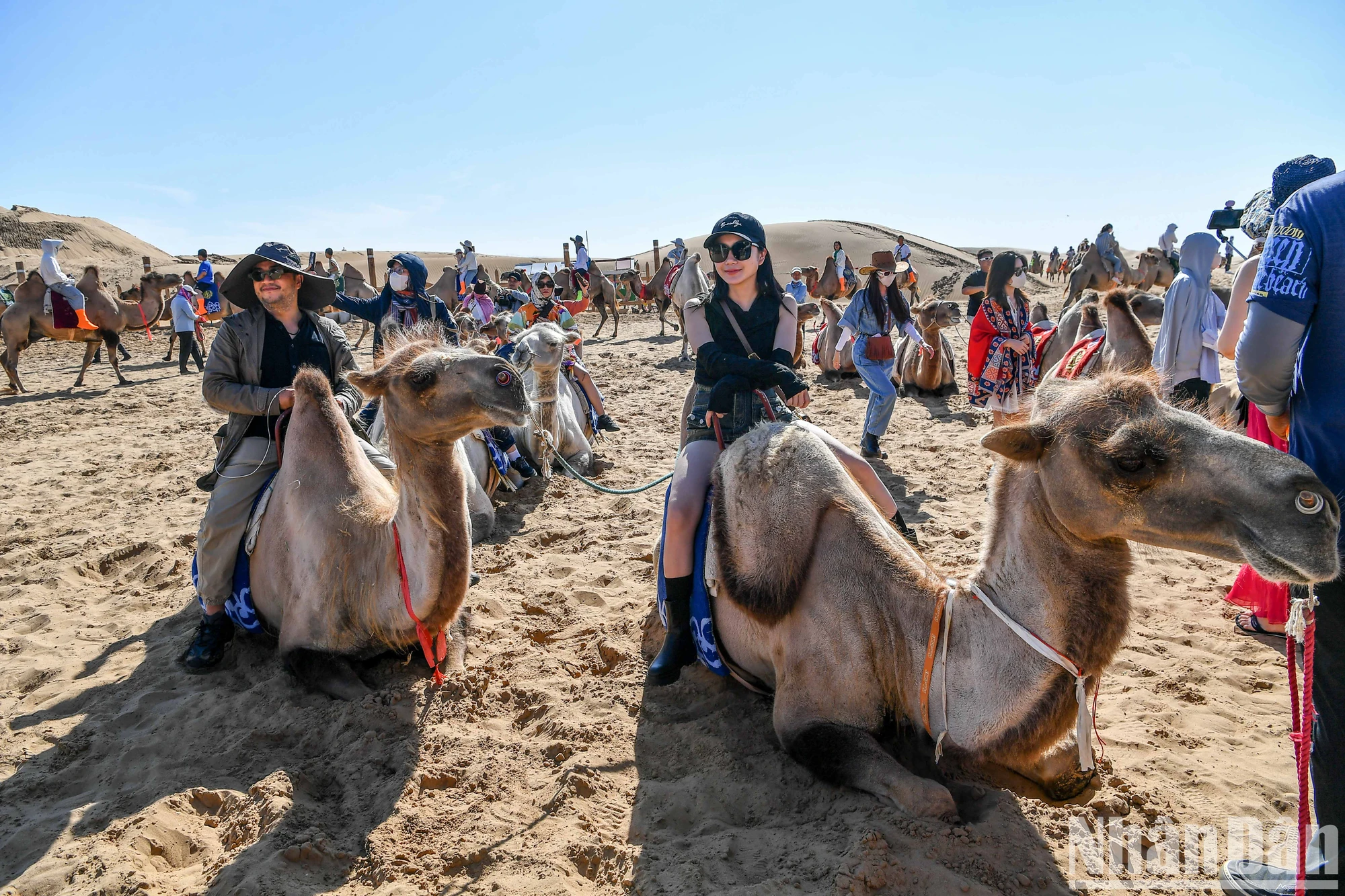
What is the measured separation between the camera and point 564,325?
10.1 meters

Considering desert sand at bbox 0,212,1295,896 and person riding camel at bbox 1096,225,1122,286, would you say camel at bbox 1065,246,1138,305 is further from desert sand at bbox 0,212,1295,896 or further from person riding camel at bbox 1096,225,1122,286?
desert sand at bbox 0,212,1295,896

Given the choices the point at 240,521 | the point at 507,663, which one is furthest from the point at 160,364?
the point at 507,663

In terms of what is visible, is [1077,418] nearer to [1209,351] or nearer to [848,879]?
[848,879]

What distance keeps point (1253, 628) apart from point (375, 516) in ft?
15.0

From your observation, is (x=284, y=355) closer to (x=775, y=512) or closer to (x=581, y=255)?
(x=775, y=512)

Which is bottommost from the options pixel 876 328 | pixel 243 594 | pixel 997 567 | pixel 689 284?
pixel 243 594

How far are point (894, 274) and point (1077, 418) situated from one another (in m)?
7.13

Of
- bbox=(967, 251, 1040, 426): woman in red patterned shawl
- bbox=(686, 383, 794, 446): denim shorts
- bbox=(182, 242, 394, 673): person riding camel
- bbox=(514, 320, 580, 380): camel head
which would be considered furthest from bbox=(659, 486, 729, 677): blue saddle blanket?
bbox=(967, 251, 1040, 426): woman in red patterned shawl

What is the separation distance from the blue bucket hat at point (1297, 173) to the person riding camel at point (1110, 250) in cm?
1953

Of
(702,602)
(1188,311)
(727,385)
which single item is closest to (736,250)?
(727,385)

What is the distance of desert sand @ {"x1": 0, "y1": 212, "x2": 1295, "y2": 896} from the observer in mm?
2535

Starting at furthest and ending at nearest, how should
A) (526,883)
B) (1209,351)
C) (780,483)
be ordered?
1. (1209,351)
2. (780,483)
3. (526,883)

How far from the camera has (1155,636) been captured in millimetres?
4000

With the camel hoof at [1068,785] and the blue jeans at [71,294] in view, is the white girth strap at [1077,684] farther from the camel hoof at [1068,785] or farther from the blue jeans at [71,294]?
the blue jeans at [71,294]
